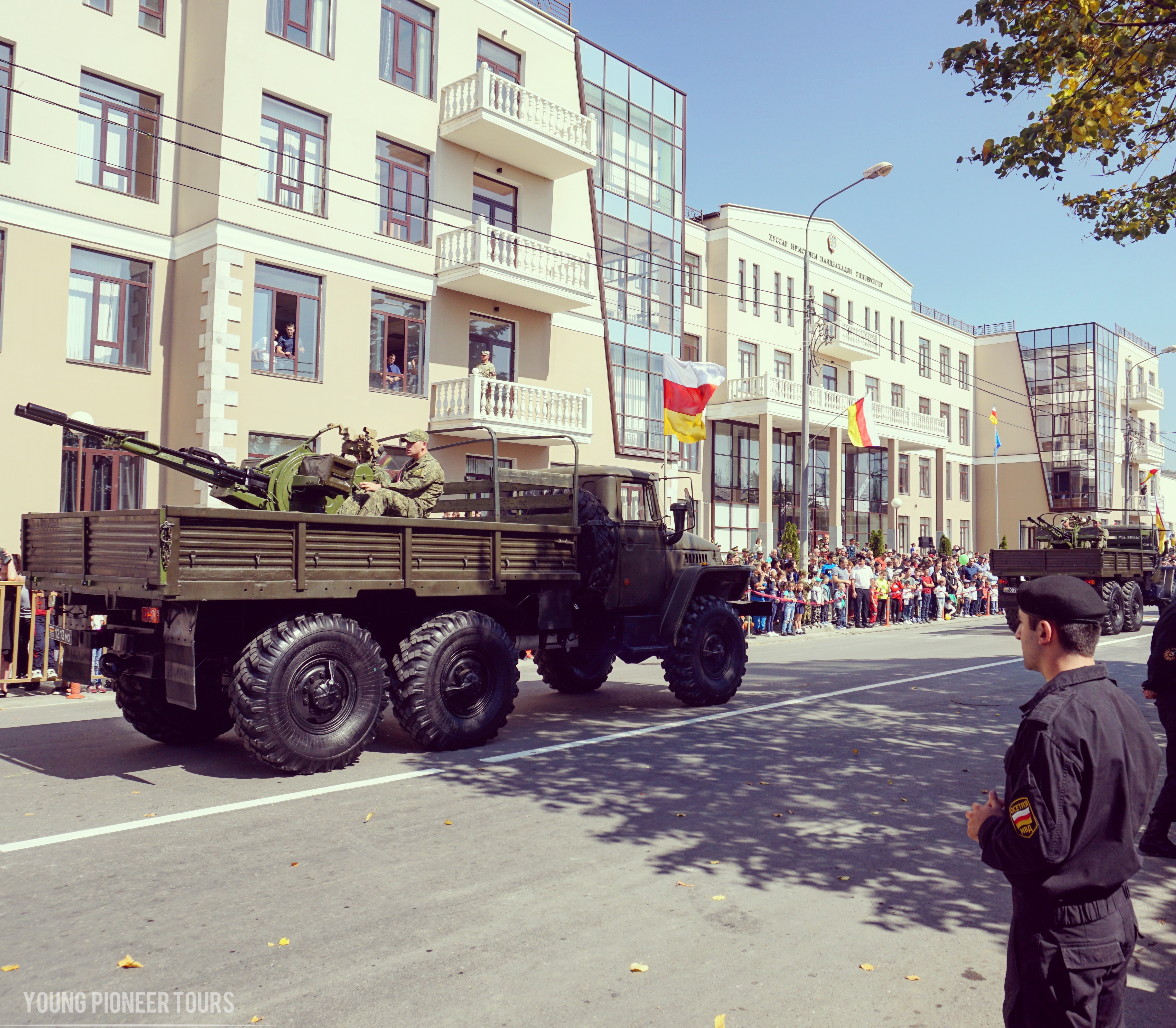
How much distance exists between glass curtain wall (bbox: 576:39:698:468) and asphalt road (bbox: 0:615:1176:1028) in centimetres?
1928

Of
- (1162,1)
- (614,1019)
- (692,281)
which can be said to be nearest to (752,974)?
(614,1019)

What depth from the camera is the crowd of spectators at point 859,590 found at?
2105cm

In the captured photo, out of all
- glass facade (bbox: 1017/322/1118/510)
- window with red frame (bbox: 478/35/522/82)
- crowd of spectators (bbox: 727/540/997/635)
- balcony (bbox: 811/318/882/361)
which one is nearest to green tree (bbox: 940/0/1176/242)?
crowd of spectators (bbox: 727/540/997/635)

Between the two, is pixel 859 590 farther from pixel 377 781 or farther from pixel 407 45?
pixel 377 781

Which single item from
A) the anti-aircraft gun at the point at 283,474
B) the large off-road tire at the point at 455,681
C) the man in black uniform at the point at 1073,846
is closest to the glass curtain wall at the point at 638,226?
the anti-aircraft gun at the point at 283,474

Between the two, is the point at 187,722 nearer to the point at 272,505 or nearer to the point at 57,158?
the point at 272,505

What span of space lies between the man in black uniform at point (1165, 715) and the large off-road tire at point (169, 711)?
6353 mm

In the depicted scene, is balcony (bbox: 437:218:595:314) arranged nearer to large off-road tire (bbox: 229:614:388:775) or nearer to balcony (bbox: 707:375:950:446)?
balcony (bbox: 707:375:950:446)

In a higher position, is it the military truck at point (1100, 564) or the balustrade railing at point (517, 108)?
the balustrade railing at point (517, 108)

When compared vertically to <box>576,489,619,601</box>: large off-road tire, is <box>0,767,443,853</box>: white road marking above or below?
below

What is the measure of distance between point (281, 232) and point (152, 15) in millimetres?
4467

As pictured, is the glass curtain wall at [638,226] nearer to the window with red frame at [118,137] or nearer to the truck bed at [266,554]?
the window with red frame at [118,137]

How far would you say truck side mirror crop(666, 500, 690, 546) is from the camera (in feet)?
32.2

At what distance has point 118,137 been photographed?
57.3 feet
